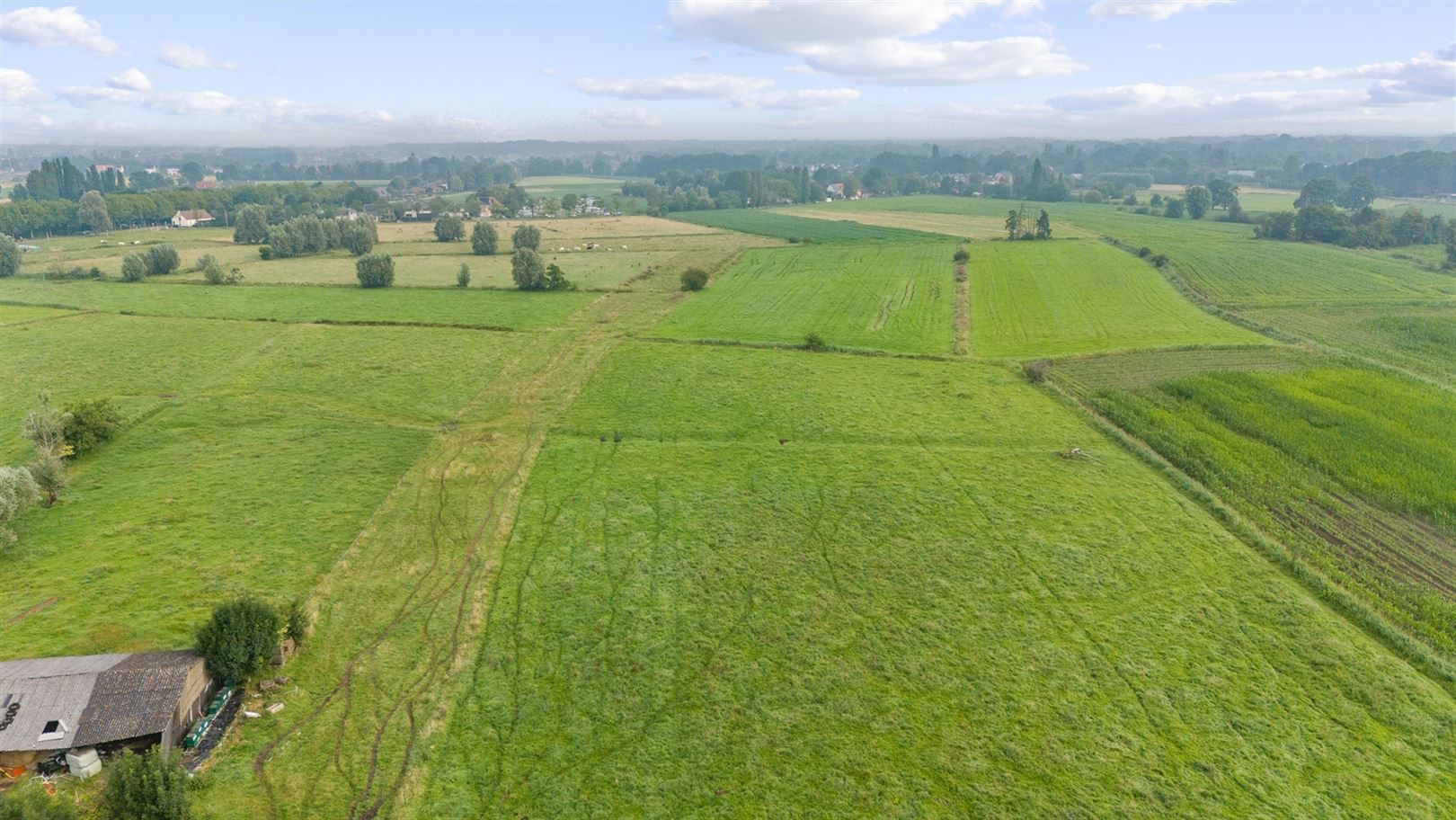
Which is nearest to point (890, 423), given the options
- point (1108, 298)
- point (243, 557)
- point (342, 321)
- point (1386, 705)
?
point (1386, 705)

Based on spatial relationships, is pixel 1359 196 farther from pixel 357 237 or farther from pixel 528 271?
pixel 357 237

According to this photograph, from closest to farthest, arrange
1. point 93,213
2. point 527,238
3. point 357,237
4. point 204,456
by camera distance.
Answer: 1. point 204,456
2. point 527,238
3. point 357,237
4. point 93,213

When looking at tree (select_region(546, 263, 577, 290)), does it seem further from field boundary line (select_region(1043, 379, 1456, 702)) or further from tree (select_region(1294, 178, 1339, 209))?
tree (select_region(1294, 178, 1339, 209))

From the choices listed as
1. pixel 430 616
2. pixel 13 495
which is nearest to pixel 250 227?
pixel 13 495

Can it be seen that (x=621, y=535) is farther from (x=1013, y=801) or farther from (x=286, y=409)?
(x=286, y=409)

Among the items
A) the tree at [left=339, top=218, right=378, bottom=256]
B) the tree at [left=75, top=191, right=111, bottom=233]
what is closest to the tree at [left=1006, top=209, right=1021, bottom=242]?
the tree at [left=339, top=218, right=378, bottom=256]

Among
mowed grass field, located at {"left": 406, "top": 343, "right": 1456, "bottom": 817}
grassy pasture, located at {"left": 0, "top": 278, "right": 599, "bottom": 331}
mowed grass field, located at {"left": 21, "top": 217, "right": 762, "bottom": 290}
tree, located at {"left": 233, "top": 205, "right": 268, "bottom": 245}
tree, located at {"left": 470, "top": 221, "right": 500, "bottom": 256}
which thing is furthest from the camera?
tree, located at {"left": 233, "top": 205, "right": 268, "bottom": 245}
